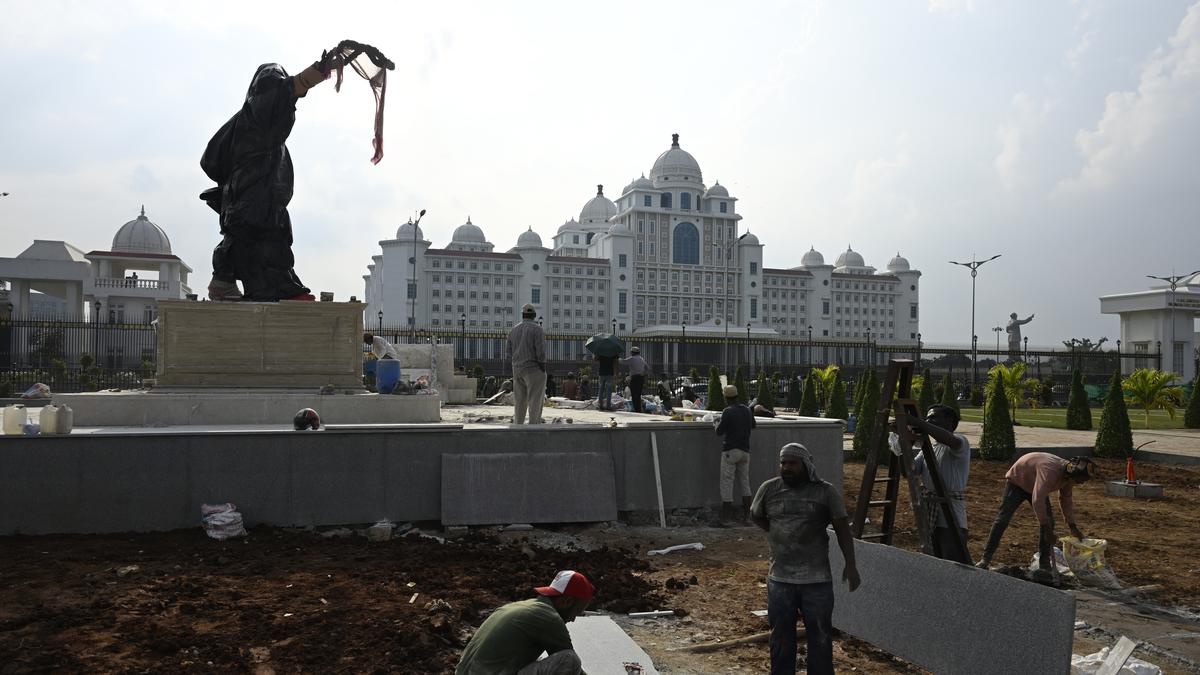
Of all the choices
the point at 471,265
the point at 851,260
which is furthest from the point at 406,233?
the point at 851,260

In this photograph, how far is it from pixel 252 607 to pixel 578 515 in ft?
13.0

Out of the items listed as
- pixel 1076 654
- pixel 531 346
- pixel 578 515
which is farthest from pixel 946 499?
pixel 531 346

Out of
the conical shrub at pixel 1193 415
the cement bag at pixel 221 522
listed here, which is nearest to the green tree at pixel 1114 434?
the conical shrub at pixel 1193 415

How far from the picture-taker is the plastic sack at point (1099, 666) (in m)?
4.84

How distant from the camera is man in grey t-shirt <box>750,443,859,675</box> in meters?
4.47

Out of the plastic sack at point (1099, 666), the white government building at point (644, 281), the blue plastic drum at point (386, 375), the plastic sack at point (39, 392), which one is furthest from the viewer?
the white government building at point (644, 281)

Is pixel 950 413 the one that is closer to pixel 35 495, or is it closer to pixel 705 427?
pixel 705 427

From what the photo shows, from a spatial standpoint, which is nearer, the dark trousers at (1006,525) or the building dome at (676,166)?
the dark trousers at (1006,525)

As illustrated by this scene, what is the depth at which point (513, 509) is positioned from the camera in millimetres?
9195

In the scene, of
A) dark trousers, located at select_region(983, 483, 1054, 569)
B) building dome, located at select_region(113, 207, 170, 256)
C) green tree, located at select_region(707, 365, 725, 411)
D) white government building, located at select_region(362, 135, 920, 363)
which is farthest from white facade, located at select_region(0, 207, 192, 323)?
dark trousers, located at select_region(983, 483, 1054, 569)

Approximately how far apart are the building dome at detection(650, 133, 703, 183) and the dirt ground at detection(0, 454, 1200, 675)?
87.0 m

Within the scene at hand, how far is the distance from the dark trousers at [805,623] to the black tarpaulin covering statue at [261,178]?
9.38m

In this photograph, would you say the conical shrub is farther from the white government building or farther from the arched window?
the arched window

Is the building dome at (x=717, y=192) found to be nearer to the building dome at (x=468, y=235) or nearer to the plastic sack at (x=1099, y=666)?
the building dome at (x=468, y=235)
